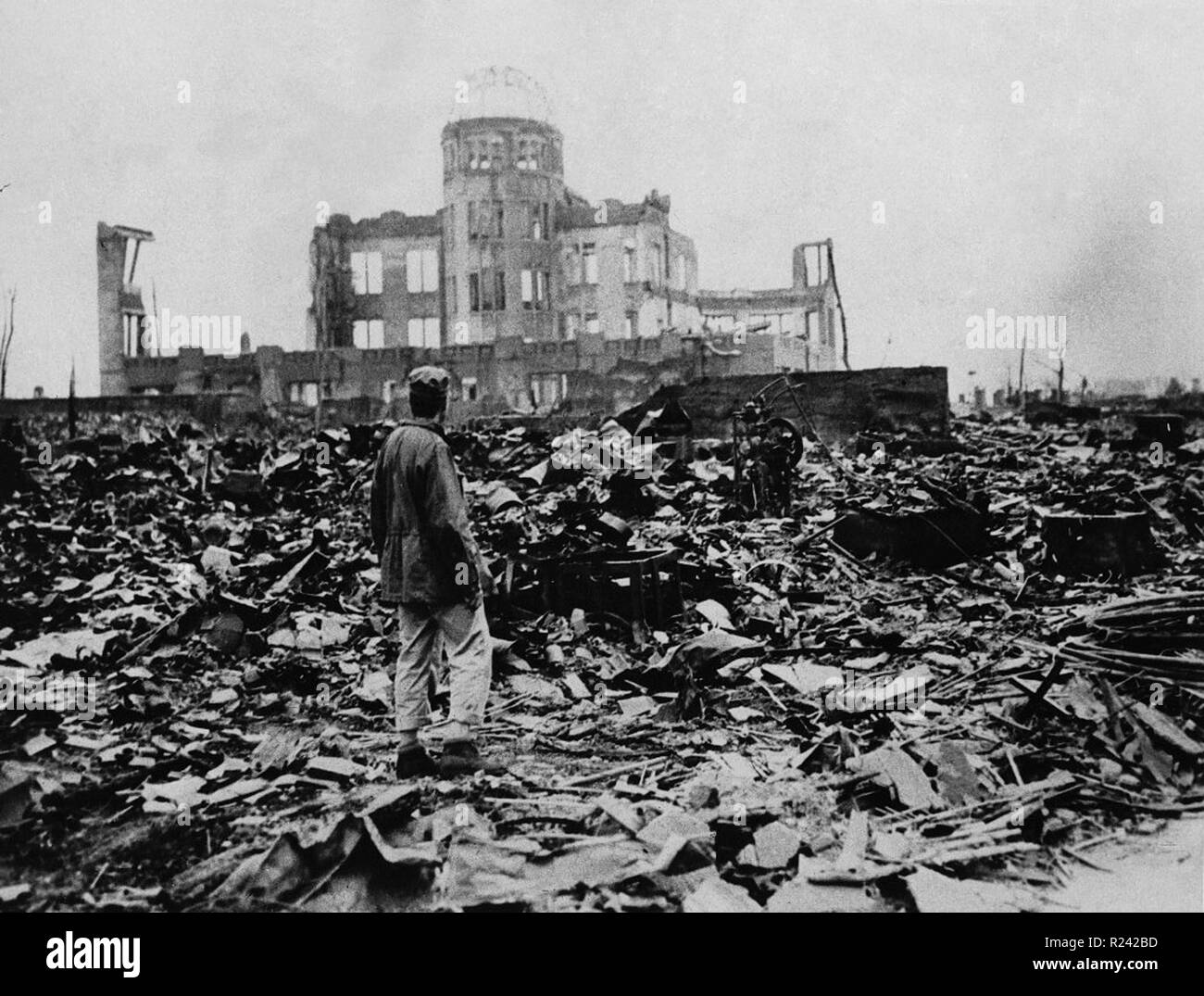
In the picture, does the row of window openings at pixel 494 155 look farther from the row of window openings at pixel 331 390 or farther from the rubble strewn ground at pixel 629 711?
the rubble strewn ground at pixel 629 711

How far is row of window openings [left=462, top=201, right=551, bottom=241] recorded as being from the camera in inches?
1197

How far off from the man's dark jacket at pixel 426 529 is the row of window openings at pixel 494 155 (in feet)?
32.5

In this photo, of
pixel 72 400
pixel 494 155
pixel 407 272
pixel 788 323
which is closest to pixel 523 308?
pixel 407 272

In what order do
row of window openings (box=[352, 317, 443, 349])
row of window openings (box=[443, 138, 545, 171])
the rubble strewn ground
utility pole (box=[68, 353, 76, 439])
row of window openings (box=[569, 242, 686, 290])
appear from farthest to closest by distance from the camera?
row of window openings (box=[352, 317, 443, 349])
row of window openings (box=[569, 242, 686, 290])
row of window openings (box=[443, 138, 545, 171])
utility pole (box=[68, 353, 76, 439])
the rubble strewn ground

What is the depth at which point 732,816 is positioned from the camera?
11.9 ft

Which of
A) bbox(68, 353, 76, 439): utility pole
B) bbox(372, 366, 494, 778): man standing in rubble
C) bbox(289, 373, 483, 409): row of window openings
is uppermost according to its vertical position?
bbox(289, 373, 483, 409): row of window openings

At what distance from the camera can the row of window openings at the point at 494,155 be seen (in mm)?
15494

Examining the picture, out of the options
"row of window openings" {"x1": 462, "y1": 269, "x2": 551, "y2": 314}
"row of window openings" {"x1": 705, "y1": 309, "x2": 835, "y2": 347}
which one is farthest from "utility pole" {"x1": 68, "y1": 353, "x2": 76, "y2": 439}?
"row of window openings" {"x1": 705, "y1": 309, "x2": 835, "y2": 347}

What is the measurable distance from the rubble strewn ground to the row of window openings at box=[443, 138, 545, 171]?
8.19 meters

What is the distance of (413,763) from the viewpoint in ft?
13.6

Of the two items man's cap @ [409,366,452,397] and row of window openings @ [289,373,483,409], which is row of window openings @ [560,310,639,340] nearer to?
row of window openings @ [289,373,483,409]

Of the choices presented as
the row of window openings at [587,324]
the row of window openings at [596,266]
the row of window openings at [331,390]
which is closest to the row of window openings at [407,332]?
the row of window openings at [587,324]

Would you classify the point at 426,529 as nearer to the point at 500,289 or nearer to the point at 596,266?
the point at 596,266

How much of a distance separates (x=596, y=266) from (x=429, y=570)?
3033 cm
